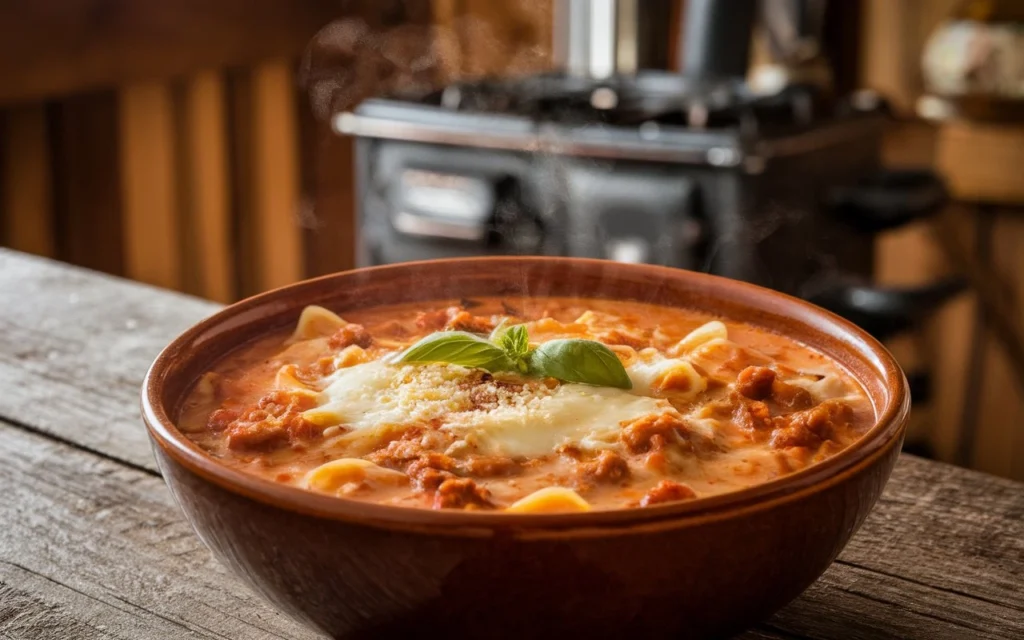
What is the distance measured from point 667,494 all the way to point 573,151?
203 centimetres

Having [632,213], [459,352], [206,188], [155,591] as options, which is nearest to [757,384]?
[459,352]

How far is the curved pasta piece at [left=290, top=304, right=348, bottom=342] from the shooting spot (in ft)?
3.82

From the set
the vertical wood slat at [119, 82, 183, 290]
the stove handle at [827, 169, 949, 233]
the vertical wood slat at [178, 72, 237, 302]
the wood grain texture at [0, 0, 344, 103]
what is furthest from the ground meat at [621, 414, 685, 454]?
the vertical wood slat at [178, 72, 237, 302]

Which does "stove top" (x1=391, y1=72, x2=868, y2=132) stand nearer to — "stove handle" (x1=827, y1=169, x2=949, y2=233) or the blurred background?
the blurred background

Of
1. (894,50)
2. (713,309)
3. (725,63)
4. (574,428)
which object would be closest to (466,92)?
(725,63)

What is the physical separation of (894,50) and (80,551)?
3.70m

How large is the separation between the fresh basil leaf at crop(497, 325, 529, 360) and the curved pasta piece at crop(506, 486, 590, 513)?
0.24 metres

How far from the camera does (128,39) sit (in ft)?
12.5

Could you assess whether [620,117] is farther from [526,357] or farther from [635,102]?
[526,357]

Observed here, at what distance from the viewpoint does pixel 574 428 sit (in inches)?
36.6

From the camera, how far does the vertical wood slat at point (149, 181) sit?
398 cm

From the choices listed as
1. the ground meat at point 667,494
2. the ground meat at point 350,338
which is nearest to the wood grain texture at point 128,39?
the ground meat at point 350,338

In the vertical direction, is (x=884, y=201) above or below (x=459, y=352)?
below

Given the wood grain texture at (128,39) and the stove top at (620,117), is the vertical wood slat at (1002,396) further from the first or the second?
the wood grain texture at (128,39)
